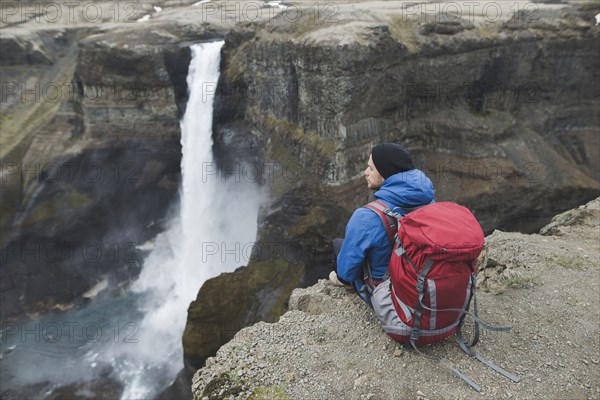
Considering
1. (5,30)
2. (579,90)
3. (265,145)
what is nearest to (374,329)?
(265,145)

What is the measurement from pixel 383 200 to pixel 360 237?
59cm

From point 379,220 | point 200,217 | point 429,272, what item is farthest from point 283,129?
point 429,272

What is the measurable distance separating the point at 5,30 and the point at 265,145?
24.1 m

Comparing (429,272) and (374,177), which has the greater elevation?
(374,177)

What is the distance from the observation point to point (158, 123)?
2844 centimetres

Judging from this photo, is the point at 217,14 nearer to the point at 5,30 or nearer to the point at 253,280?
the point at 5,30

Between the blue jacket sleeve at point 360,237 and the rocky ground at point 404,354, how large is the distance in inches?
52.3

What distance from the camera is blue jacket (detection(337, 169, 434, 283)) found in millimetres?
5586

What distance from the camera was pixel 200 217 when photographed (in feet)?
89.1

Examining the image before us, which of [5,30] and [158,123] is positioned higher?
[5,30]

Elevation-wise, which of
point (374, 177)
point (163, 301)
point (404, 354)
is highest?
point (374, 177)

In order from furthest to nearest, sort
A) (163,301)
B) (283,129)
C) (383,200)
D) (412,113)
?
(163,301)
(412,113)
(283,129)
(383,200)

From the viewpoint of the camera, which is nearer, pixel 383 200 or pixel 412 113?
pixel 383 200

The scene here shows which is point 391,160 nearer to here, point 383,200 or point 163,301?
point 383,200
